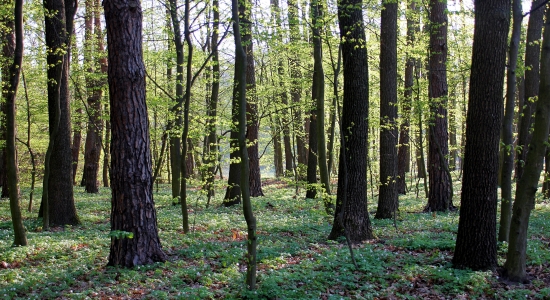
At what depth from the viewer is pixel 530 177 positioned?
6109 mm

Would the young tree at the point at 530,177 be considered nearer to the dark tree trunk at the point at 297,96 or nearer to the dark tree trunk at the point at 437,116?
the dark tree trunk at the point at 437,116

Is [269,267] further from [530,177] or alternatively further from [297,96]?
[297,96]

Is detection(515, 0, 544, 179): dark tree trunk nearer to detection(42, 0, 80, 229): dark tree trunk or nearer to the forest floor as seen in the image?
the forest floor

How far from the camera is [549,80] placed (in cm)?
600

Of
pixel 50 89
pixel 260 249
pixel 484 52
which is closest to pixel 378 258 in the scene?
pixel 260 249

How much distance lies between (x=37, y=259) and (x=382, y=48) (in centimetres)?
980

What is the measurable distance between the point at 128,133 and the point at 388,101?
748cm

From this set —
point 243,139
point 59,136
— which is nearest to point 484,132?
point 243,139

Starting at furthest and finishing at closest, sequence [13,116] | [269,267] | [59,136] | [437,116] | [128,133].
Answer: [437,116] → [59,136] → [13,116] → [269,267] → [128,133]

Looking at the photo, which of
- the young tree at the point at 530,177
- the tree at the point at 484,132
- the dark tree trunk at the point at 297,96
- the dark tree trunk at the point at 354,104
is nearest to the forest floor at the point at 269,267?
the young tree at the point at 530,177

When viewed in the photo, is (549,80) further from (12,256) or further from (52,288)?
(12,256)

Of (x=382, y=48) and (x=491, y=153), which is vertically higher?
(x=382, y=48)

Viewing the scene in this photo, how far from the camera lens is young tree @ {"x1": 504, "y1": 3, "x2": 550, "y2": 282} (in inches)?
236

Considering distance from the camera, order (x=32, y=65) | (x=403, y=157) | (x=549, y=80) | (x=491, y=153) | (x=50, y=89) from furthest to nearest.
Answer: (x=403, y=157) < (x=32, y=65) < (x=50, y=89) < (x=491, y=153) < (x=549, y=80)
